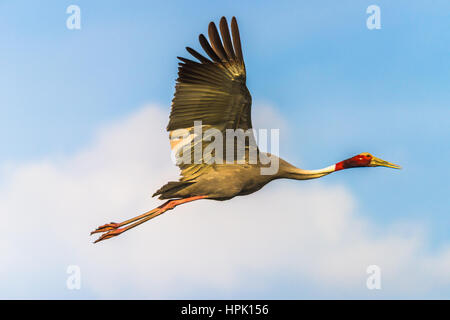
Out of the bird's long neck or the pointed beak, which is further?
the pointed beak

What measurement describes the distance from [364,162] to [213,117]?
3.25 metres

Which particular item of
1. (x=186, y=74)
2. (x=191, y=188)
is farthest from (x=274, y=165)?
(x=186, y=74)

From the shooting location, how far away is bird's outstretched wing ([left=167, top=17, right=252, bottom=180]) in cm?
1079

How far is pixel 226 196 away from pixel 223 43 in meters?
2.51

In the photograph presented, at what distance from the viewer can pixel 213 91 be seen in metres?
10.9

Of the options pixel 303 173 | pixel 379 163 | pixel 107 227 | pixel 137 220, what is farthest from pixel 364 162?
pixel 107 227

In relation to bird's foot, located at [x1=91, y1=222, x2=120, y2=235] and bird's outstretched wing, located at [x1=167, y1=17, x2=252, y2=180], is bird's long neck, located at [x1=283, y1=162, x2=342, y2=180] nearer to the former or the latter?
bird's outstretched wing, located at [x1=167, y1=17, x2=252, y2=180]

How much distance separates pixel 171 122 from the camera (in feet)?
36.4

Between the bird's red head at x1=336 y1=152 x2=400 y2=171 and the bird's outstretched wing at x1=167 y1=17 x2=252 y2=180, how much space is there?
7.73ft

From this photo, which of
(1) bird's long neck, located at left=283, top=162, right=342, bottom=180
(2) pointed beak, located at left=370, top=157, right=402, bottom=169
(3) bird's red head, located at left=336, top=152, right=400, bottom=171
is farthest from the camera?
(2) pointed beak, located at left=370, top=157, right=402, bottom=169

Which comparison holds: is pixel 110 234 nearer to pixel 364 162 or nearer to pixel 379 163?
pixel 364 162

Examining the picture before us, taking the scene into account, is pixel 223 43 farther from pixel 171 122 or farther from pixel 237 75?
pixel 171 122

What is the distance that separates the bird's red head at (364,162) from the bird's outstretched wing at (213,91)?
2.35m

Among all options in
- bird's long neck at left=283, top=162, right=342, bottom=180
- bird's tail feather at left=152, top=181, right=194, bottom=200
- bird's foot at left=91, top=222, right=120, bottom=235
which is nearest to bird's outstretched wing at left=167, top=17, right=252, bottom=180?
bird's tail feather at left=152, top=181, right=194, bottom=200
